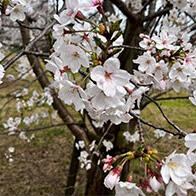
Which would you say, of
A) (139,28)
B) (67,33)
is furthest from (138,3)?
(67,33)

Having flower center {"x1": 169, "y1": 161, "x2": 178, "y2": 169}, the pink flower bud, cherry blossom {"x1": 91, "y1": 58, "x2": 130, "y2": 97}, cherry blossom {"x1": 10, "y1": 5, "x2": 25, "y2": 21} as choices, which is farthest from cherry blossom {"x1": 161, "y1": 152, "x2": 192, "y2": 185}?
cherry blossom {"x1": 10, "y1": 5, "x2": 25, "y2": 21}

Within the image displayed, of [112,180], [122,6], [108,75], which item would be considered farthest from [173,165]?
[122,6]

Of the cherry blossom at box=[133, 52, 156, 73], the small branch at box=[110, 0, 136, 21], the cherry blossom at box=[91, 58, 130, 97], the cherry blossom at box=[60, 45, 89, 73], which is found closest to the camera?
the cherry blossom at box=[91, 58, 130, 97]

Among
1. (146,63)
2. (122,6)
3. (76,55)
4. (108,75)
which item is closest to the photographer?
(108,75)

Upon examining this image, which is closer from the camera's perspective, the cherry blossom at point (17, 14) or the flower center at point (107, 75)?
the flower center at point (107, 75)

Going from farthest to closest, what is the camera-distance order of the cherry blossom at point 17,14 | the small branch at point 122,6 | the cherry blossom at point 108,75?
1. the small branch at point 122,6
2. the cherry blossom at point 17,14
3. the cherry blossom at point 108,75

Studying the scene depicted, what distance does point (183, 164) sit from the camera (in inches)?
32.8

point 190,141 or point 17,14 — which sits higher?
point 17,14

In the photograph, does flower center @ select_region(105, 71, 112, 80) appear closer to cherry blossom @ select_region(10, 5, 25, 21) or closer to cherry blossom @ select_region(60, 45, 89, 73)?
cherry blossom @ select_region(60, 45, 89, 73)

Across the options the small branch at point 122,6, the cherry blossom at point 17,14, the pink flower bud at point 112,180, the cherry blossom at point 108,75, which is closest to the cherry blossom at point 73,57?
the cherry blossom at point 108,75

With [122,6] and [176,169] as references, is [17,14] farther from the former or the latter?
[176,169]

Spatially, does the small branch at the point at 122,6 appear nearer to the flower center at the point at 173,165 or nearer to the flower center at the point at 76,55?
the flower center at the point at 76,55

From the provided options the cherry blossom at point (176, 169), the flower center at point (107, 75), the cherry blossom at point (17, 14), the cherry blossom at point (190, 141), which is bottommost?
the cherry blossom at point (176, 169)

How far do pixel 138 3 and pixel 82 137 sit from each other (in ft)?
5.66
